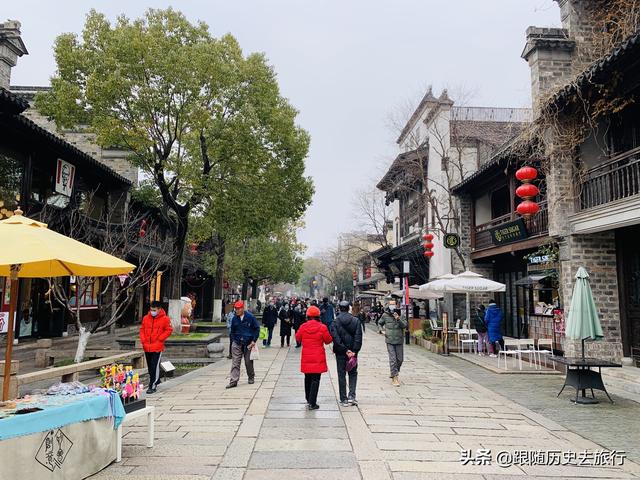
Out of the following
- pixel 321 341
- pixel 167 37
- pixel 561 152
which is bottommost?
pixel 321 341

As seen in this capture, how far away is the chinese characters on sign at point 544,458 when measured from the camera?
206 inches

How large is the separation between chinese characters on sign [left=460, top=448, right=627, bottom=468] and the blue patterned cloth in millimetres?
3748

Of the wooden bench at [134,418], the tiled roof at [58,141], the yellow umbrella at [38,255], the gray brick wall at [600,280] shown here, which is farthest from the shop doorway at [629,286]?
the tiled roof at [58,141]

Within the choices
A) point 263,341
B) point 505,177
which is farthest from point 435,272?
point 263,341

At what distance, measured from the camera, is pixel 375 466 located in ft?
16.4

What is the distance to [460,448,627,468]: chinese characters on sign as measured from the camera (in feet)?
17.2

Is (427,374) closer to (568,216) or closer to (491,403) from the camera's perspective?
(491,403)

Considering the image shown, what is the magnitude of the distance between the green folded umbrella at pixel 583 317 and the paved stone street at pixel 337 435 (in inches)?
48.7

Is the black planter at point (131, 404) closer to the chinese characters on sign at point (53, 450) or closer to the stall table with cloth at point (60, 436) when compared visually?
the stall table with cloth at point (60, 436)

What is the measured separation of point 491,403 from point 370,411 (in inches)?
90.8

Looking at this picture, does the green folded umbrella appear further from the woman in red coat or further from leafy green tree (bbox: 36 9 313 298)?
leafy green tree (bbox: 36 9 313 298)

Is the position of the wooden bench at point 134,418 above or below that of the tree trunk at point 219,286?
below

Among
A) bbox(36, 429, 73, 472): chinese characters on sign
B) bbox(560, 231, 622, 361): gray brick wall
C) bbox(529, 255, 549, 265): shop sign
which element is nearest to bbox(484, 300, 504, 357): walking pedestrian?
bbox(529, 255, 549, 265): shop sign

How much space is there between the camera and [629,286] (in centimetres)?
1136
